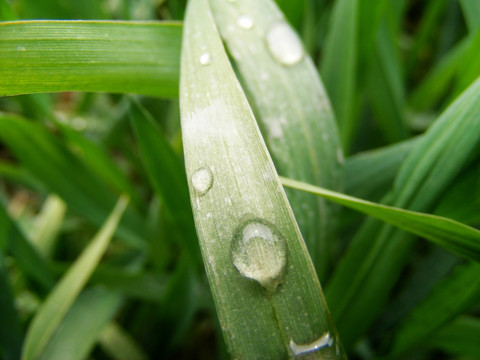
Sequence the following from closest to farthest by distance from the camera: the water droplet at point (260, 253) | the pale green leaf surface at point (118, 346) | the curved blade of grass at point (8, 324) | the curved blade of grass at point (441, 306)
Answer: the water droplet at point (260, 253) < the curved blade of grass at point (441, 306) < the curved blade of grass at point (8, 324) < the pale green leaf surface at point (118, 346)

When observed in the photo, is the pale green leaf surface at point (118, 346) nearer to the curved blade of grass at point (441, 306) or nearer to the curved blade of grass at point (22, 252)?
the curved blade of grass at point (22, 252)

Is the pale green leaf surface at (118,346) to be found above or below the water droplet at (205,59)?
below

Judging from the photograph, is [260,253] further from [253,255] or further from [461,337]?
[461,337]

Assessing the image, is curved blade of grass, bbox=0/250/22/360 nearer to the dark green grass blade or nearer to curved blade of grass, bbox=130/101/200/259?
curved blade of grass, bbox=130/101/200/259

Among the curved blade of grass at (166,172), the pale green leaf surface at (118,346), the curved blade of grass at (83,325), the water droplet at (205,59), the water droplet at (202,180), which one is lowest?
the pale green leaf surface at (118,346)

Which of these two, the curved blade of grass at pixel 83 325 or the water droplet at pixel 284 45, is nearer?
the water droplet at pixel 284 45

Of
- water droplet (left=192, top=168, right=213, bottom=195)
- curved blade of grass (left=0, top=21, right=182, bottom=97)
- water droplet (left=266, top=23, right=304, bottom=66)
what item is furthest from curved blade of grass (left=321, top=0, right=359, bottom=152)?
water droplet (left=192, top=168, right=213, bottom=195)

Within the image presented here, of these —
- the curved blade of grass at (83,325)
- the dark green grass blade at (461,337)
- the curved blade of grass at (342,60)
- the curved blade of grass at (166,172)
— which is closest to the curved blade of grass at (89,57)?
the curved blade of grass at (166,172)
